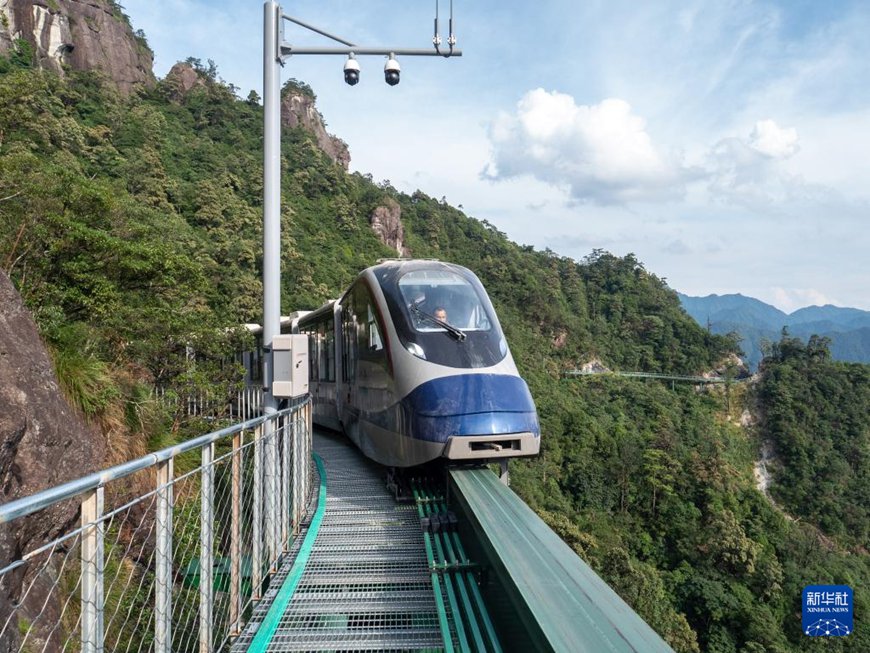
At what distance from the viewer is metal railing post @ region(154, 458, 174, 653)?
231 centimetres

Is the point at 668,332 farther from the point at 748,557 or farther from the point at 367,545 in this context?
the point at 367,545

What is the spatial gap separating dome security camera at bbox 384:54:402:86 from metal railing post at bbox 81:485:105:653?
4.56m

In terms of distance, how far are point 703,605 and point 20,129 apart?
43.6 metres

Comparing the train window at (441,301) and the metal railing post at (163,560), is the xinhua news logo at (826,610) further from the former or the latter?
the metal railing post at (163,560)

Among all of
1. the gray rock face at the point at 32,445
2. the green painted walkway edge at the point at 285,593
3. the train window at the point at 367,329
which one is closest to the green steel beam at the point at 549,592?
the green painted walkway edge at the point at 285,593

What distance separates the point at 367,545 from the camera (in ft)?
15.5

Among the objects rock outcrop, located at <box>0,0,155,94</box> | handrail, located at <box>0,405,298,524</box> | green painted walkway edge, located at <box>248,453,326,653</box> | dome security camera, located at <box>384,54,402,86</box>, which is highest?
rock outcrop, located at <box>0,0,155,94</box>

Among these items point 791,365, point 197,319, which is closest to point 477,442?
point 197,319

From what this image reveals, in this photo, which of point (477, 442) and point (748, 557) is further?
point (748, 557)

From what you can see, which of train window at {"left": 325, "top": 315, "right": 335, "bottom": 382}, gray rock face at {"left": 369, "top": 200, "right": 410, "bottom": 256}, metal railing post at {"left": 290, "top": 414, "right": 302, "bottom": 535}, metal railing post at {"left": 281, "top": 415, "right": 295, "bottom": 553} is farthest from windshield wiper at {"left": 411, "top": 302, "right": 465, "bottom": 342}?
gray rock face at {"left": 369, "top": 200, "right": 410, "bottom": 256}

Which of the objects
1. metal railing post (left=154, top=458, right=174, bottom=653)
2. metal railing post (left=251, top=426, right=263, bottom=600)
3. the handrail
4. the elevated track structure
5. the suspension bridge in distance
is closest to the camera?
the handrail

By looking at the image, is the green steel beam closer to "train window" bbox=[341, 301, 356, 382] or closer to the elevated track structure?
the elevated track structure

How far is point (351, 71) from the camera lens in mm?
5340

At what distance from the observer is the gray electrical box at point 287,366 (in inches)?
193
